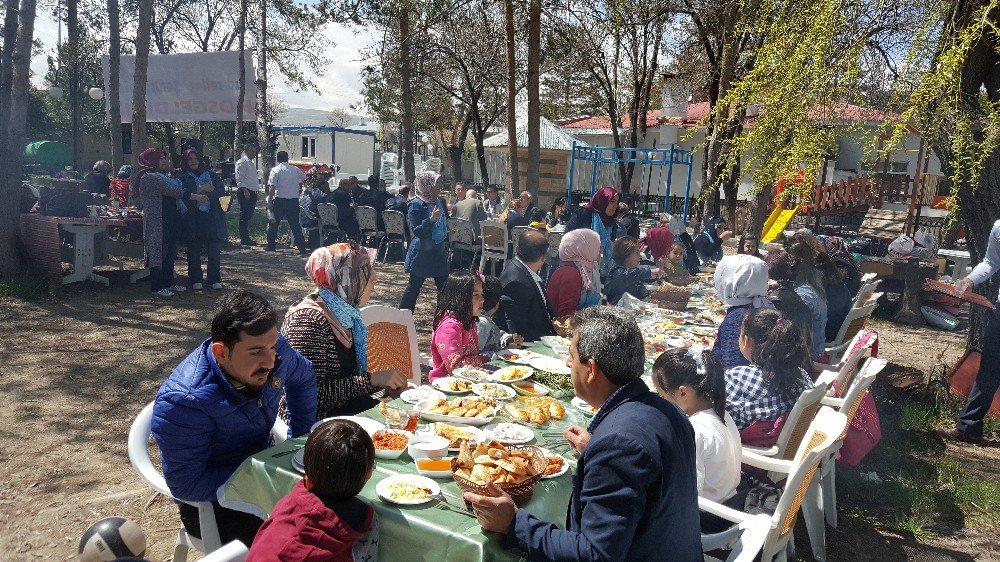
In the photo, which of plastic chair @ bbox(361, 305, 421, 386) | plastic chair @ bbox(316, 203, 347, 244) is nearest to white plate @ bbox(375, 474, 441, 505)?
plastic chair @ bbox(361, 305, 421, 386)

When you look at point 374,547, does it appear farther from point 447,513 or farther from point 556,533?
point 556,533

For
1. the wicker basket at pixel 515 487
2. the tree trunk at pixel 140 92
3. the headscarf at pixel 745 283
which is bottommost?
the wicker basket at pixel 515 487

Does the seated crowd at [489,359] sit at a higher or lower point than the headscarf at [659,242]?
lower

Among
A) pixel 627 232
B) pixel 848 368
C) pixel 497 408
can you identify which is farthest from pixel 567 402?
pixel 627 232

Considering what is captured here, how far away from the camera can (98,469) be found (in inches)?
171

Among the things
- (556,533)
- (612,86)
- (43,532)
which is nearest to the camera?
(556,533)

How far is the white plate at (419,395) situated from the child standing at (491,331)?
106cm

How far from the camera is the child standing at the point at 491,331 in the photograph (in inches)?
179

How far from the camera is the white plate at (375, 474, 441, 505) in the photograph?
2.26 m

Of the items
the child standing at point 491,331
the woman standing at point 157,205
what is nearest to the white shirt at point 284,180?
the woman standing at point 157,205

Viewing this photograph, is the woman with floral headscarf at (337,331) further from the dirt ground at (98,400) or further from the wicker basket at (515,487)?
the dirt ground at (98,400)

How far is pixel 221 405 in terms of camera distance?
2.47 m

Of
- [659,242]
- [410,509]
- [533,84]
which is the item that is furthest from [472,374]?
[533,84]

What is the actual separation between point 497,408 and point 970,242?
490 centimetres
